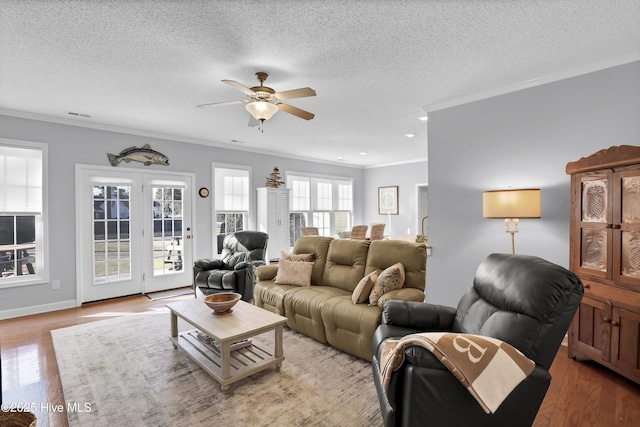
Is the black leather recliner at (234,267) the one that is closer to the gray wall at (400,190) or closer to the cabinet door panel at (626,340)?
the cabinet door panel at (626,340)

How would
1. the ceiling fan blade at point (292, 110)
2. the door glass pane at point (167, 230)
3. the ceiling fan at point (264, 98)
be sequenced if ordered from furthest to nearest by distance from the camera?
the door glass pane at point (167, 230)
the ceiling fan blade at point (292, 110)
the ceiling fan at point (264, 98)

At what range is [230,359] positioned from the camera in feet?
8.32

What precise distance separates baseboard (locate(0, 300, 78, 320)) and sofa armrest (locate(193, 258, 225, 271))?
180 centimetres

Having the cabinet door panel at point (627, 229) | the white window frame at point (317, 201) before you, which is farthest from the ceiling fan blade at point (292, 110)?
the white window frame at point (317, 201)

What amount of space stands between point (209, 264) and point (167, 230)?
1346 mm

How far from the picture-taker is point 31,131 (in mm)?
4109

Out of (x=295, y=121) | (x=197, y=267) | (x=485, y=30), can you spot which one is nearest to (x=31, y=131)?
(x=197, y=267)

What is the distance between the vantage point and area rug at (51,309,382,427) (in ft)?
6.53

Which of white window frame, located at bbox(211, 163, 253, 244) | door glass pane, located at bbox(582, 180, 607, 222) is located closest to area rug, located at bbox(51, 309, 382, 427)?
door glass pane, located at bbox(582, 180, 607, 222)

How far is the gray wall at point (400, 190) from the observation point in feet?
25.9

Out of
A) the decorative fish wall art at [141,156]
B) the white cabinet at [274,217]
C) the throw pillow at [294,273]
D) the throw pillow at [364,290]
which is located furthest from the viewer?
the white cabinet at [274,217]

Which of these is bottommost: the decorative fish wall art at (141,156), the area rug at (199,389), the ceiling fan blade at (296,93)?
the area rug at (199,389)

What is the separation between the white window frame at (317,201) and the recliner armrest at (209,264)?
9.68 ft

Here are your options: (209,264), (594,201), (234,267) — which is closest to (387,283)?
(594,201)
